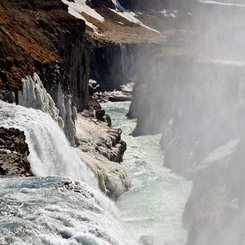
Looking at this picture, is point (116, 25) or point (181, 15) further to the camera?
point (181, 15)

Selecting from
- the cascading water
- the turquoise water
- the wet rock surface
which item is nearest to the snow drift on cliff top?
the turquoise water

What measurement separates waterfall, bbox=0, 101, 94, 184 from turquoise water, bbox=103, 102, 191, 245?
22.5 ft

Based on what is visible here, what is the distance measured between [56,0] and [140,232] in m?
45.7

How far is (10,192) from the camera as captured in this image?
60.8ft

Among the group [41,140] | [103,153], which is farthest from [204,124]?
[41,140]

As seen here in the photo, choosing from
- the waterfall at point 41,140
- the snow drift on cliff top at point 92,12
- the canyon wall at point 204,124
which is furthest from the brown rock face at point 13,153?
the snow drift on cliff top at point 92,12

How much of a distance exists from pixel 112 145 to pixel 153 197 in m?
9.75

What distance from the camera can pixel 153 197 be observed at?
139ft

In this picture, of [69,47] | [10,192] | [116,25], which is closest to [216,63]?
[69,47]

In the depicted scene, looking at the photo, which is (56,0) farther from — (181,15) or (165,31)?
(181,15)

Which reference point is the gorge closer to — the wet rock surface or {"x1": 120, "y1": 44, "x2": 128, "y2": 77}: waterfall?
the wet rock surface

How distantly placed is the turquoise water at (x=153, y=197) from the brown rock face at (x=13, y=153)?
12950 mm

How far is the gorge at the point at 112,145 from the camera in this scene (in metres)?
18.1

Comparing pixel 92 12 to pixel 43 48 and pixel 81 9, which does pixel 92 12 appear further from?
pixel 43 48
